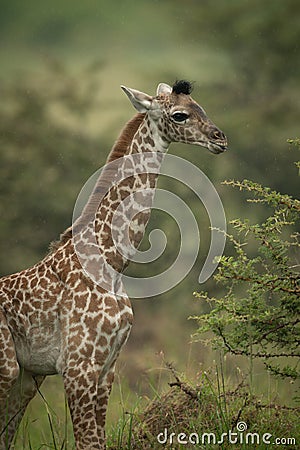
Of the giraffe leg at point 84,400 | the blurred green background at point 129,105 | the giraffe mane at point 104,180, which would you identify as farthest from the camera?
the blurred green background at point 129,105

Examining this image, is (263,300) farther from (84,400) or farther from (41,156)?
(41,156)

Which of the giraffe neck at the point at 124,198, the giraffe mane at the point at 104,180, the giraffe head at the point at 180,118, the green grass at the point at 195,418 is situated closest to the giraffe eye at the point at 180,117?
the giraffe head at the point at 180,118

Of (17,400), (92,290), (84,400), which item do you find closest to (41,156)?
(17,400)

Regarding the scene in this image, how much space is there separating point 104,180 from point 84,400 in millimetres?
1342

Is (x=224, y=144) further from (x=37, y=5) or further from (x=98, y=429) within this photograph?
(x=37, y=5)

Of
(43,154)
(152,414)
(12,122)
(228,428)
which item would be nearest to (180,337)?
(43,154)

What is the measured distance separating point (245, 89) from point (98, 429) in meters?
8.73

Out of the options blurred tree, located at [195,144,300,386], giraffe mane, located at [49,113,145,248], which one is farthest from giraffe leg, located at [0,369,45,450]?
blurred tree, located at [195,144,300,386]

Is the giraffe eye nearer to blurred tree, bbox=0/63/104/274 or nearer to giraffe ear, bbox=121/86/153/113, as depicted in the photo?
giraffe ear, bbox=121/86/153/113

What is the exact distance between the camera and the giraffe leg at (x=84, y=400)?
445 cm

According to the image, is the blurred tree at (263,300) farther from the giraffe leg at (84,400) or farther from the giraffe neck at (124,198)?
the giraffe leg at (84,400)

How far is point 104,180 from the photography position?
484 cm

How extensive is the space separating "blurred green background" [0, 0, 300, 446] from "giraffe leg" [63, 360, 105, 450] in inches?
205

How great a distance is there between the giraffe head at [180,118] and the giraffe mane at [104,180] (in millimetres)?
134
